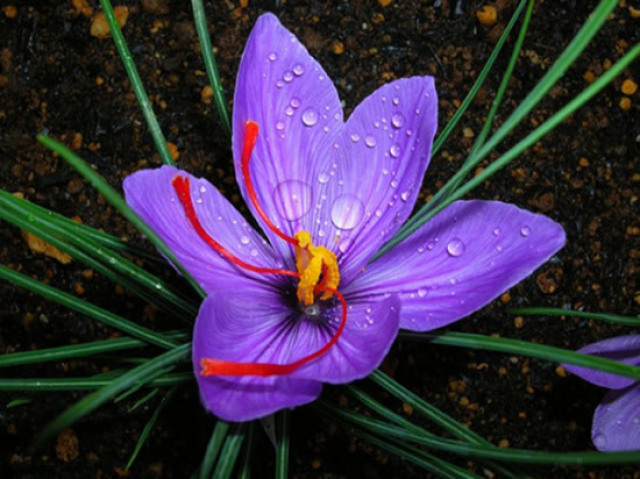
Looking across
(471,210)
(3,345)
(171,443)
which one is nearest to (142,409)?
(171,443)

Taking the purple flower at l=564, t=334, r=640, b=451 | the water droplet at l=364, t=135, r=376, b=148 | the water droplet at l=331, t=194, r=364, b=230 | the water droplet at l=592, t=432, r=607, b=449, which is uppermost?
the water droplet at l=364, t=135, r=376, b=148

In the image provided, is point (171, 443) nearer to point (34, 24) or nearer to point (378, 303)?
point (378, 303)

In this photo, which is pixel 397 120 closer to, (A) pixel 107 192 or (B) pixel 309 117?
(B) pixel 309 117

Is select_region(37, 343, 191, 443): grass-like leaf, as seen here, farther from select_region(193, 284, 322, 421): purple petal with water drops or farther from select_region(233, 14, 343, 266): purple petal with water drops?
select_region(233, 14, 343, 266): purple petal with water drops

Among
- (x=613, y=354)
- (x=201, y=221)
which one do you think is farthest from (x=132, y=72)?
(x=613, y=354)

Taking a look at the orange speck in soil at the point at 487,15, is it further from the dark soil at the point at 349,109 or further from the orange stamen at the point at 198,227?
the orange stamen at the point at 198,227

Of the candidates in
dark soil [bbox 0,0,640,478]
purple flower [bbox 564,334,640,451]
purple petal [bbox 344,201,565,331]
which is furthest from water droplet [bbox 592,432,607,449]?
purple petal [bbox 344,201,565,331]

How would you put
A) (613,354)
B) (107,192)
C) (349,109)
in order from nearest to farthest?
(107,192) < (613,354) < (349,109)
